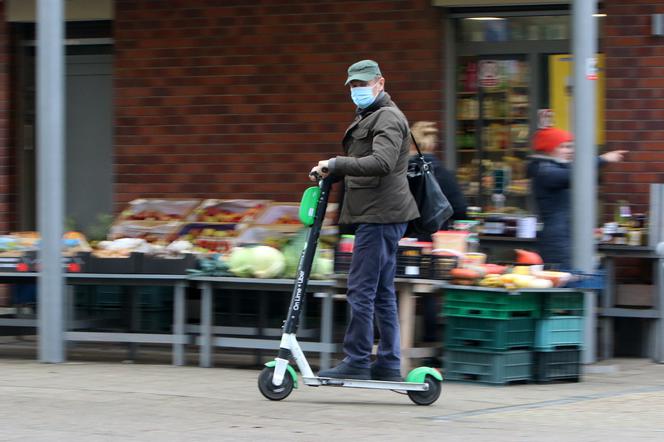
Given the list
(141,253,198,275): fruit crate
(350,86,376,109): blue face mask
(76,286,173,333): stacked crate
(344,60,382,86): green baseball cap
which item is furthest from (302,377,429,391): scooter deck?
(76,286,173,333): stacked crate

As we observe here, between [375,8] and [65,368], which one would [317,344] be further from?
[375,8]

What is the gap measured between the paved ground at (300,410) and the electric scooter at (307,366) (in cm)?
11

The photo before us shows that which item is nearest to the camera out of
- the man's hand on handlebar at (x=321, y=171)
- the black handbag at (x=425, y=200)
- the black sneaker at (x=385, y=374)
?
the man's hand on handlebar at (x=321, y=171)

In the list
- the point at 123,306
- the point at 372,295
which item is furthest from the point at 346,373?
the point at 123,306

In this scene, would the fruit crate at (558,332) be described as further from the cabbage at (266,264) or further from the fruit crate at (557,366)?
the cabbage at (266,264)

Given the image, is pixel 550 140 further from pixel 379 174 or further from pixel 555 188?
pixel 379 174

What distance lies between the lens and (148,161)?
11.9m

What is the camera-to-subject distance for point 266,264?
347 inches

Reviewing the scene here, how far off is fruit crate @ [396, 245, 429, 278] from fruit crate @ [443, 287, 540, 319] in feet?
0.72

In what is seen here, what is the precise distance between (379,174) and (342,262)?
1.50 meters

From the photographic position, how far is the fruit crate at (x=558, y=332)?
8.10 meters

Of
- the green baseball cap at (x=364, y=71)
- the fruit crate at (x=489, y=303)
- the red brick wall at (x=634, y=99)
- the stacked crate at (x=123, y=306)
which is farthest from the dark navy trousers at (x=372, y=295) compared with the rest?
the red brick wall at (x=634, y=99)

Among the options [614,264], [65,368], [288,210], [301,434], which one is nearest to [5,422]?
[301,434]

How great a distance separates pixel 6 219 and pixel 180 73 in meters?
2.37
